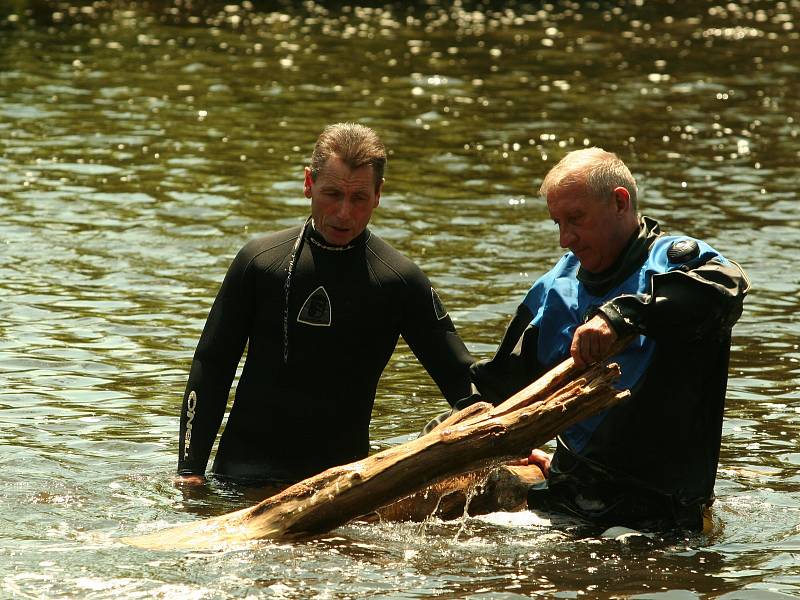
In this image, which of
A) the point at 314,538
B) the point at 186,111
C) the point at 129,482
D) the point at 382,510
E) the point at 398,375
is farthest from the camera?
the point at 186,111

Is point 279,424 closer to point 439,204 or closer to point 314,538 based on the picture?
point 314,538

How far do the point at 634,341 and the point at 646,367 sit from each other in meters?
0.13

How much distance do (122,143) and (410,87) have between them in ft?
19.7

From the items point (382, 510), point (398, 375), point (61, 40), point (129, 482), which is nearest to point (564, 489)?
point (382, 510)

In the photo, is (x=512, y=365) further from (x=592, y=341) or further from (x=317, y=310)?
(x=317, y=310)

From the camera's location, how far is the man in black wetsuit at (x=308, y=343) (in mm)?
7555

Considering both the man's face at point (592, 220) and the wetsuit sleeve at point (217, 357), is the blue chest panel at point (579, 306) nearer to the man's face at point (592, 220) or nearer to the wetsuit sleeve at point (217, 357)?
the man's face at point (592, 220)

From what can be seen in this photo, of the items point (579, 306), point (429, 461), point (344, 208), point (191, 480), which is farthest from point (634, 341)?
point (191, 480)

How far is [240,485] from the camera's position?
25.3ft

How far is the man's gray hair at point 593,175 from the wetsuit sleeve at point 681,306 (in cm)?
48

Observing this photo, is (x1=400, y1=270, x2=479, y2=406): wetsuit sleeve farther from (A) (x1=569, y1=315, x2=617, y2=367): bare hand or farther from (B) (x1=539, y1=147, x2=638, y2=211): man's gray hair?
(A) (x1=569, y1=315, x2=617, y2=367): bare hand

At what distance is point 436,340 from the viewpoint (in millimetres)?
7648

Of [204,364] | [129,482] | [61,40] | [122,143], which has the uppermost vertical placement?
[61,40]

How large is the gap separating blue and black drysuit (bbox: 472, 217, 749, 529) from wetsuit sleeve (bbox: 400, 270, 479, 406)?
52 cm
